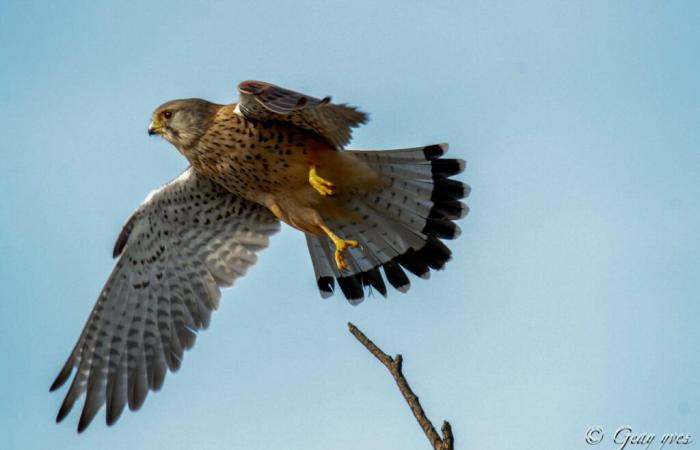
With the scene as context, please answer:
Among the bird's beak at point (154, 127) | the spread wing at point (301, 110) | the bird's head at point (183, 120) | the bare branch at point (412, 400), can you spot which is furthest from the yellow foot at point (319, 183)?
the bare branch at point (412, 400)

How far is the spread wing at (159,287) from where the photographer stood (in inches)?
290

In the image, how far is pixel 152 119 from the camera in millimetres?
6820

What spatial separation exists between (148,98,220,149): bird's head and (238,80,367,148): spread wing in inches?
15.1

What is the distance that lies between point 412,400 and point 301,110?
2.53 m

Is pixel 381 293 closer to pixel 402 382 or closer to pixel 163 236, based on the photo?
pixel 163 236

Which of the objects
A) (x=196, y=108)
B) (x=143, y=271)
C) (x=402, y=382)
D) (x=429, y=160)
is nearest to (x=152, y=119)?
(x=196, y=108)

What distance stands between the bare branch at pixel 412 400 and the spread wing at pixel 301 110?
154 cm

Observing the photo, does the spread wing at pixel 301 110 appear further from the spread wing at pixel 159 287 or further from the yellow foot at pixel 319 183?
the spread wing at pixel 159 287

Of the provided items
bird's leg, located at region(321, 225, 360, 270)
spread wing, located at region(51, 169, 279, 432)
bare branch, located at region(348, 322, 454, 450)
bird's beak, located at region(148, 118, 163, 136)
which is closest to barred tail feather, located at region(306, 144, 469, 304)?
bird's leg, located at region(321, 225, 360, 270)

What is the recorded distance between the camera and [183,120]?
6582mm

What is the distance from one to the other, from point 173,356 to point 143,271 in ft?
2.31

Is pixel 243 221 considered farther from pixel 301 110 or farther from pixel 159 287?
pixel 301 110

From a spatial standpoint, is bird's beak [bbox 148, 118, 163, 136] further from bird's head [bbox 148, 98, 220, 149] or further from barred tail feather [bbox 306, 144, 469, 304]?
barred tail feather [bbox 306, 144, 469, 304]

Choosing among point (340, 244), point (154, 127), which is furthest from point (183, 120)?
point (340, 244)
